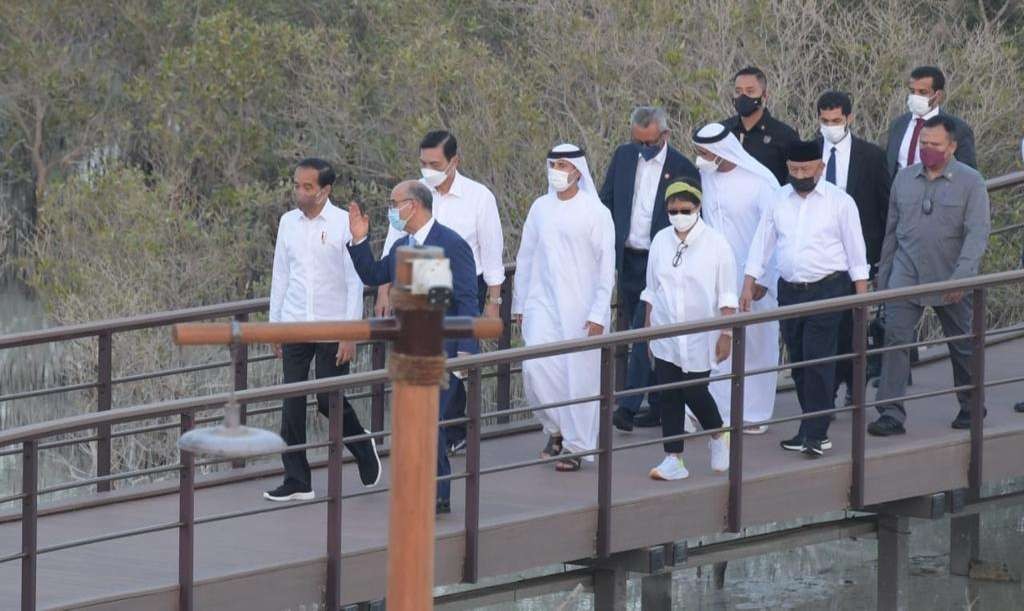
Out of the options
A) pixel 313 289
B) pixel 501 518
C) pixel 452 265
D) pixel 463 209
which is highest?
pixel 463 209

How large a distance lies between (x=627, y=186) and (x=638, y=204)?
11 centimetres

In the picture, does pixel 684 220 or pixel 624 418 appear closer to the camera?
pixel 684 220

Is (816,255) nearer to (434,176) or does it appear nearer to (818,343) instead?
(818,343)

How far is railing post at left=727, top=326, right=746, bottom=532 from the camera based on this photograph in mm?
8711

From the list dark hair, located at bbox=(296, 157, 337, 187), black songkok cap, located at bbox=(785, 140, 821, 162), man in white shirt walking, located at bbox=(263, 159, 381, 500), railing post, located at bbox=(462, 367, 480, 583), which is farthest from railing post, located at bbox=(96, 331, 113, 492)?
black songkok cap, located at bbox=(785, 140, 821, 162)

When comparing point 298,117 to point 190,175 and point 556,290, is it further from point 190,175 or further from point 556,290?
point 556,290

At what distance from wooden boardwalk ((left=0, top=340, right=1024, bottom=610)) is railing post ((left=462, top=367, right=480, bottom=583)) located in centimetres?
5

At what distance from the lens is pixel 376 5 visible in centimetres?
2577

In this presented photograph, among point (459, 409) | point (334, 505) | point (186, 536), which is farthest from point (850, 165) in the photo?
point (186, 536)

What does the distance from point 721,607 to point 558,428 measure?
12.9 ft

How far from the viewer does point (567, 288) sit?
9.28 metres

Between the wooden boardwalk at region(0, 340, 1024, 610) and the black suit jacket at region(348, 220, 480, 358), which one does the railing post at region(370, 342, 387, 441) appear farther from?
the black suit jacket at region(348, 220, 480, 358)

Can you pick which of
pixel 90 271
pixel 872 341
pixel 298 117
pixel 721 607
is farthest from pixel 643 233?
pixel 298 117

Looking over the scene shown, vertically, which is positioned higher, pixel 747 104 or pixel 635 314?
pixel 747 104
